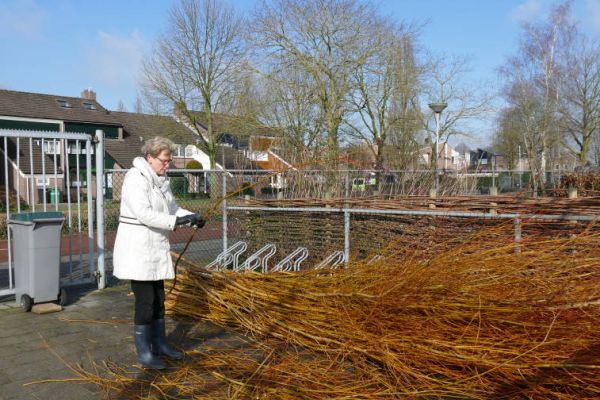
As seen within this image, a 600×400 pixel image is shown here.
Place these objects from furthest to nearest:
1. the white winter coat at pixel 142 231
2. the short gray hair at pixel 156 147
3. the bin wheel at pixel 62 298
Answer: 1. the bin wheel at pixel 62 298
2. the short gray hair at pixel 156 147
3. the white winter coat at pixel 142 231

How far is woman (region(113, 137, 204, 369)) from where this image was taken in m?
4.45

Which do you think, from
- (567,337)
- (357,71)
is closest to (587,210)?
(567,337)

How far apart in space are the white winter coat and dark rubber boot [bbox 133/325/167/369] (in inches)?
17.8

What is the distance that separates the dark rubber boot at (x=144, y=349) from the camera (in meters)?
4.50

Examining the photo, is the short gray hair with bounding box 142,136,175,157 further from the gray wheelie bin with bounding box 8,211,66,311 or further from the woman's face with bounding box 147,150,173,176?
the gray wheelie bin with bounding box 8,211,66,311

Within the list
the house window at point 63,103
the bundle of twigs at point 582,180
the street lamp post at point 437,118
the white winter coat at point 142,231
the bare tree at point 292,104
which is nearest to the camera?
the white winter coat at point 142,231

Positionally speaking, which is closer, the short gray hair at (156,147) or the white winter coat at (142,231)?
the white winter coat at (142,231)

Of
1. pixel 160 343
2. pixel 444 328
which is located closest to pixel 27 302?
pixel 160 343

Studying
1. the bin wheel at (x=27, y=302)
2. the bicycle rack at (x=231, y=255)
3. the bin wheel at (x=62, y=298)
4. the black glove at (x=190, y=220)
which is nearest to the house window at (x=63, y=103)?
the bicycle rack at (x=231, y=255)

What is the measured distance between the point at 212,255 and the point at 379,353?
20.9 feet

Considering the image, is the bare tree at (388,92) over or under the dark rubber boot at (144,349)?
over

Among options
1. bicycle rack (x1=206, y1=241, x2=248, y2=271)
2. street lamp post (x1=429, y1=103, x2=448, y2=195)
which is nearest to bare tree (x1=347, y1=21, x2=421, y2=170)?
street lamp post (x1=429, y1=103, x2=448, y2=195)

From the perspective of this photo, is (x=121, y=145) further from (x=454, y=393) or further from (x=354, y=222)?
(x=454, y=393)

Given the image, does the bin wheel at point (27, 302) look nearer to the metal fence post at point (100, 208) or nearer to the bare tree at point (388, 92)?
the metal fence post at point (100, 208)
